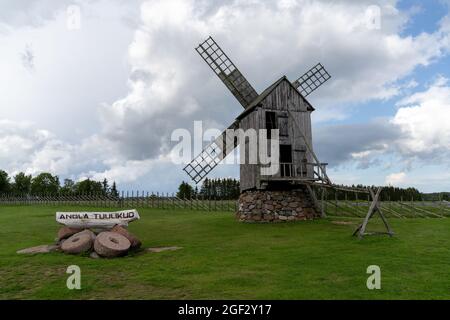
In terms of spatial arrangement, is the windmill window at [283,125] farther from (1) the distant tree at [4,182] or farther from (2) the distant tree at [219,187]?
(1) the distant tree at [4,182]

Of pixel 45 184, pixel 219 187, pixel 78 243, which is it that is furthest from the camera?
pixel 45 184

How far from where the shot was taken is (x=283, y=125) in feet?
84.8

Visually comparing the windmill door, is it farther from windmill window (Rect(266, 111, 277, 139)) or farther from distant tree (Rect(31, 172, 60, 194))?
distant tree (Rect(31, 172, 60, 194))

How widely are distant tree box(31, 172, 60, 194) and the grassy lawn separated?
4054 inches

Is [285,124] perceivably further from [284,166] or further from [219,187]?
[219,187]

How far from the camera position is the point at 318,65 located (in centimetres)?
2914

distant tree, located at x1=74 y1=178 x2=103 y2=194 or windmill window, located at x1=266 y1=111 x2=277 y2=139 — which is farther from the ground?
windmill window, located at x1=266 y1=111 x2=277 y2=139

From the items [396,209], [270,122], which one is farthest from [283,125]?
[396,209]

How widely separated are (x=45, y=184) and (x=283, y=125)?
10633cm

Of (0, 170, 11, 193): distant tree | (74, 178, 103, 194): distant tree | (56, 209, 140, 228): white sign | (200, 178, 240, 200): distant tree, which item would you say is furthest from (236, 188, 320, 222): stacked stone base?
(74, 178, 103, 194): distant tree

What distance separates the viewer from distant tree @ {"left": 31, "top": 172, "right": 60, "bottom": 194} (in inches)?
4390

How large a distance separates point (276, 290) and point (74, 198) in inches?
2503

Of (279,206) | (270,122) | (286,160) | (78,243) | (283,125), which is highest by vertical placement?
(270,122)
